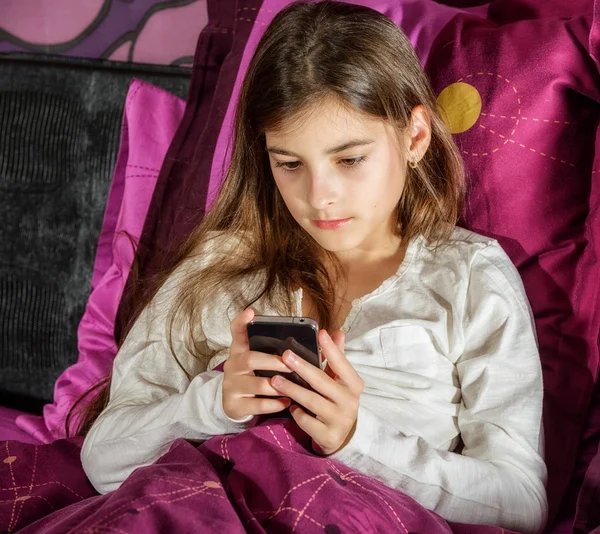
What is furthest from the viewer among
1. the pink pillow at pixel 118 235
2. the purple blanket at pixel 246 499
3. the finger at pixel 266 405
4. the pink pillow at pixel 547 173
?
the pink pillow at pixel 118 235

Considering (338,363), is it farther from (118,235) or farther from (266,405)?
(118,235)

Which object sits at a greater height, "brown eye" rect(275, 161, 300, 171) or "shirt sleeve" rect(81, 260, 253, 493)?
"brown eye" rect(275, 161, 300, 171)

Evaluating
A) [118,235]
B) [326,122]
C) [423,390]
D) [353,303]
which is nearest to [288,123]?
[326,122]

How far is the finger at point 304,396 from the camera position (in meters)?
0.83

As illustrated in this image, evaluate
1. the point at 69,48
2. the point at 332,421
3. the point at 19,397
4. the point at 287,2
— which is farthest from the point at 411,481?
the point at 69,48

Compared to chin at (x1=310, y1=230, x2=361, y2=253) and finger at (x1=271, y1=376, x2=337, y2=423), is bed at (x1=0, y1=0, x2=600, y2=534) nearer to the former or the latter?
finger at (x1=271, y1=376, x2=337, y2=423)

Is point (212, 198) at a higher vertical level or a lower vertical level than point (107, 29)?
lower

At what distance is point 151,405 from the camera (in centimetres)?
102

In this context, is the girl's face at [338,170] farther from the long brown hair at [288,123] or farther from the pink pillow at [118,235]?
the pink pillow at [118,235]

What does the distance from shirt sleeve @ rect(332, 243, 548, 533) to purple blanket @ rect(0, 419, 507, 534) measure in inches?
1.5

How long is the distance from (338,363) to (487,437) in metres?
0.27

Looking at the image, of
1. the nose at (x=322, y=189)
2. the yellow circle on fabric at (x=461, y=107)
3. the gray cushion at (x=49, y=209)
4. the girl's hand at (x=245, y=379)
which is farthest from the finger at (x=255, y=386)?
the gray cushion at (x=49, y=209)

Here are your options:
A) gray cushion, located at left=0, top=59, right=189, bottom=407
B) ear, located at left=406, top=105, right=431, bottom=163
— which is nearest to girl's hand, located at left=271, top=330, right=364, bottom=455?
ear, located at left=406, top=105, right=431, bottom=163

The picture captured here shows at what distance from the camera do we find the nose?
3.14 ft
